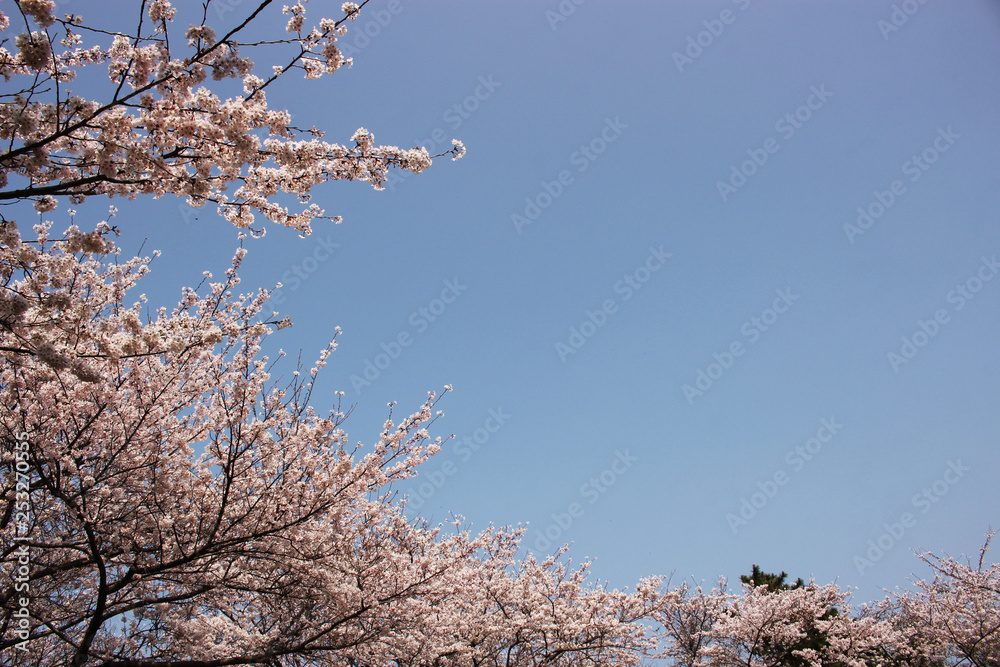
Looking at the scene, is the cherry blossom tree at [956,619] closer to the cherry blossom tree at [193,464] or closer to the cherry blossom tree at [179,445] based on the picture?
the cherry blossom tree at [193,464]

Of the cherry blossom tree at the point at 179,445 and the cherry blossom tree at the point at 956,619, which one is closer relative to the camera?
the cherry blossom tree at the point at 179,445

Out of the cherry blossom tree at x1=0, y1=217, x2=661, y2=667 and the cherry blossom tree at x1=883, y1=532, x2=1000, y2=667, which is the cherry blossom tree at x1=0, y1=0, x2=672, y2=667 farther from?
the cherry blossom tree at x1=883, y1=532, x2=1000, y2=667

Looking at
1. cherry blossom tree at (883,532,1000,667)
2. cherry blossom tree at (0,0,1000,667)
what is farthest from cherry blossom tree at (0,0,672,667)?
cherry blossom tree at (883,532,1000,667)

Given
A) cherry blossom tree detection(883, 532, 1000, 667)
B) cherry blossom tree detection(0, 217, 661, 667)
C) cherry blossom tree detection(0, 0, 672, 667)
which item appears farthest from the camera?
cherry blossom tree detection(883, 532, 1000, 667)

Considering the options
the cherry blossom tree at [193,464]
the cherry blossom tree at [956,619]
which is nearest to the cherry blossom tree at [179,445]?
the cherry blossom tree at [193,464]

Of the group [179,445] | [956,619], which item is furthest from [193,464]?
[956,619]

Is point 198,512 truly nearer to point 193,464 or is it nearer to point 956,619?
point 193,464

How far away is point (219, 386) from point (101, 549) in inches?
101

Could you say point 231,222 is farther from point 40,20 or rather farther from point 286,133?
point 40,20

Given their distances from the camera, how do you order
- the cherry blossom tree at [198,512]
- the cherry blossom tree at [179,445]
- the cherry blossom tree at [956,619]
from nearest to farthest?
the cherry blossom tree at [179,445]
the cherry blossom tree at [198,512]
the cherry blossom tree at [956,619]

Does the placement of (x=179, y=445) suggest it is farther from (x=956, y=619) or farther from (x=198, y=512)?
(x=956, y=619)

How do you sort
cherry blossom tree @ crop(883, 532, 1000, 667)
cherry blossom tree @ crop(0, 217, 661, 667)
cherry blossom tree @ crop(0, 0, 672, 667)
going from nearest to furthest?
1. cherry blossom tree @ crop(0, 0, 672, 667)
2. cherry blossom tree @ crop(0, 217, 661, 667)
3. cherry blossom tree @ crop(883, 532, 1000, 667)

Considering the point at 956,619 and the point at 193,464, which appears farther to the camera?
the point at 956,619

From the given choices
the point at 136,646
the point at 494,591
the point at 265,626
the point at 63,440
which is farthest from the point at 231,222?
the point at 494,591
